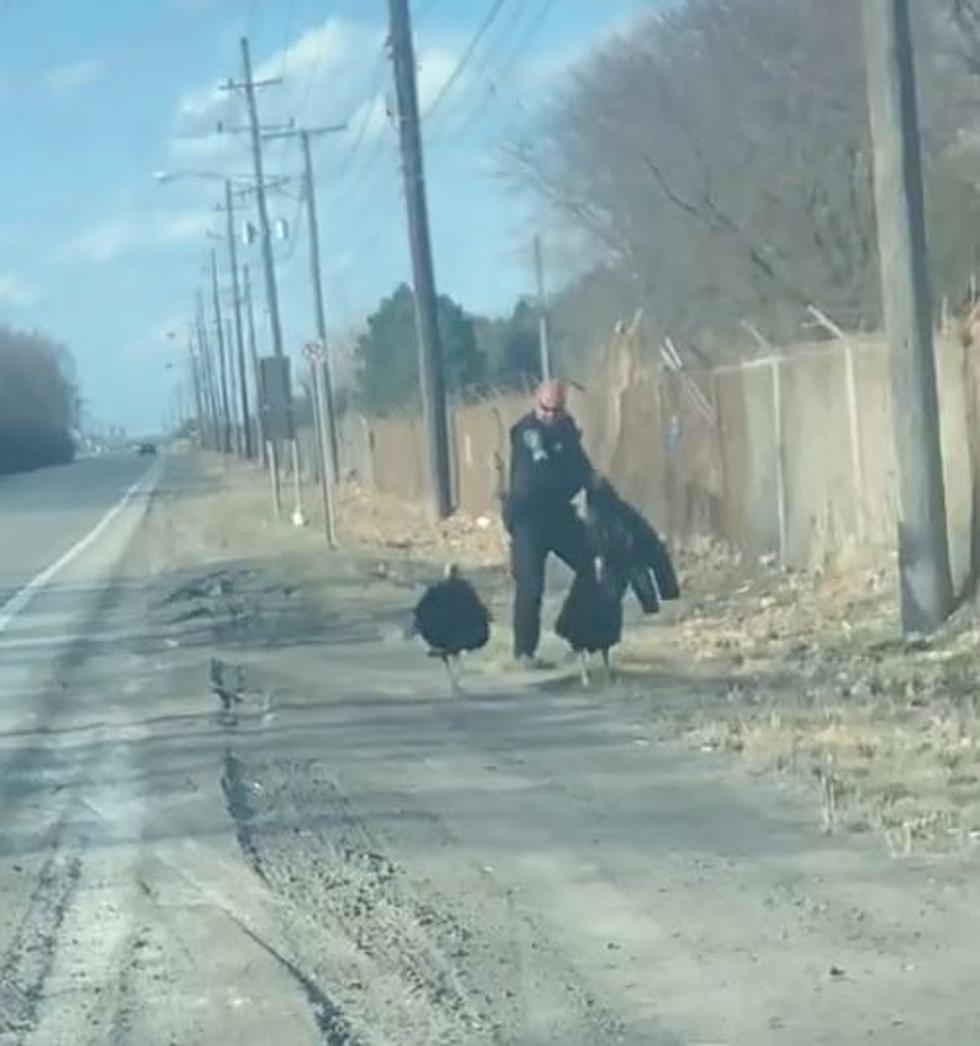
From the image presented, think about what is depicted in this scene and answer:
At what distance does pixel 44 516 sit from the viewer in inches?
2655


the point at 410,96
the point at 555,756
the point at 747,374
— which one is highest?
the point at 410,96

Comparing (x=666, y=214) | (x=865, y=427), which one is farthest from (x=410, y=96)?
(x=865, y=427)

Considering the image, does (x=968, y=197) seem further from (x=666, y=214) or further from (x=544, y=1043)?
(x=544, y=1043)

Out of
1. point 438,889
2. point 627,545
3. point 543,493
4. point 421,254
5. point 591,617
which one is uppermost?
point 421,254

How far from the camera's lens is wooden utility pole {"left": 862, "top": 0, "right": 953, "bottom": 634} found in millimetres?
18031

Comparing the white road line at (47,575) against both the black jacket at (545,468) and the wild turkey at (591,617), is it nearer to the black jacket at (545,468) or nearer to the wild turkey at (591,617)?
the black jacket at (545,468)

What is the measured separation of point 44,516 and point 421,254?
2783 cm

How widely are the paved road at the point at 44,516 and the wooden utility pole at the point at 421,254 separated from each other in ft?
19.6

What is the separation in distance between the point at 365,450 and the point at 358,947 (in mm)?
61622

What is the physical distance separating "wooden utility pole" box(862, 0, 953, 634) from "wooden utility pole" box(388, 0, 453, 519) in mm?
21967

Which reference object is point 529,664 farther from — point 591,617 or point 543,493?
point 591,617

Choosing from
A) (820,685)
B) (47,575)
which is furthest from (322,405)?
(820,685)

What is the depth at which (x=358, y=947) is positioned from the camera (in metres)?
9.52

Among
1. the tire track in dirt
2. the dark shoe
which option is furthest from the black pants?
the tire track in dirt
